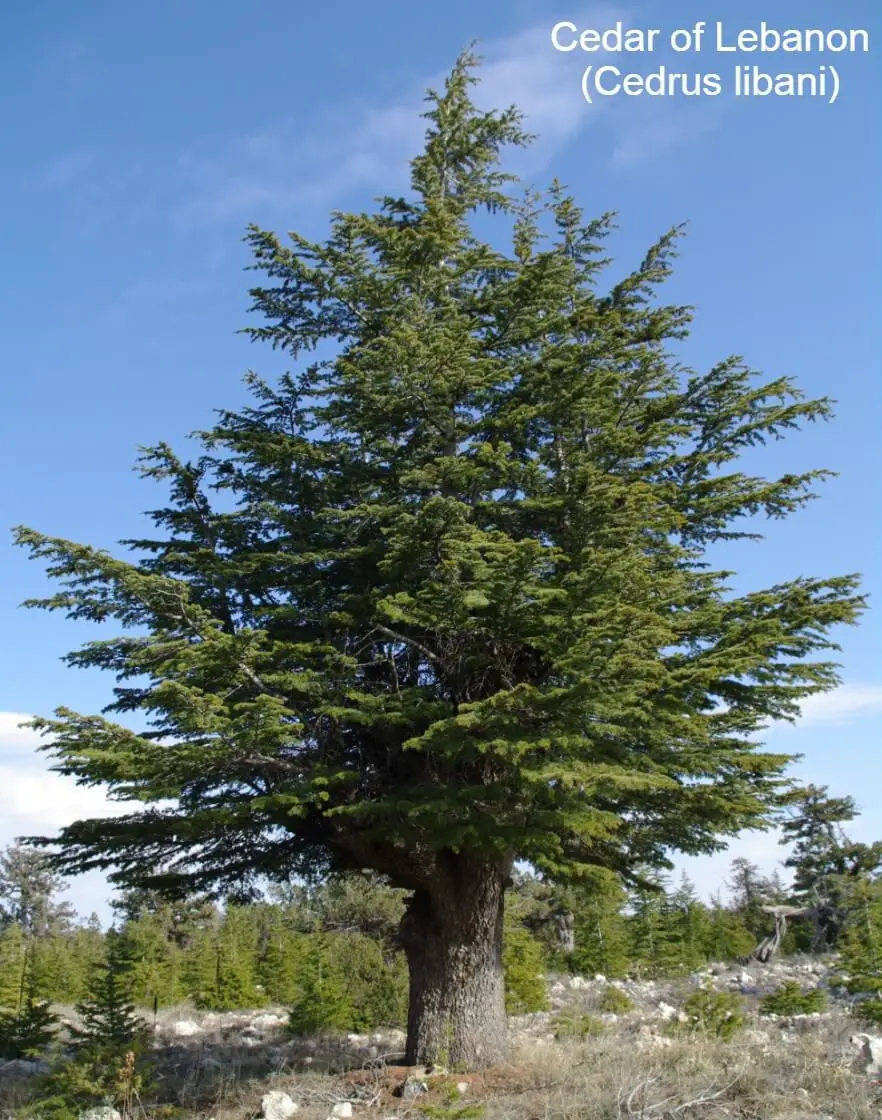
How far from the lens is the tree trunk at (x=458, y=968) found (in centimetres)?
1002

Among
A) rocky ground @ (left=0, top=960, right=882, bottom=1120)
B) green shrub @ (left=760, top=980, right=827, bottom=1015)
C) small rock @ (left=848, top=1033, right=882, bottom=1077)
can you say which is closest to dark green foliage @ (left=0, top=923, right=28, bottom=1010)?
rocky ground @ (left=0, top=960, right=882, bottom=1120)

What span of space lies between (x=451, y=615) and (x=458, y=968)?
13.8 ft

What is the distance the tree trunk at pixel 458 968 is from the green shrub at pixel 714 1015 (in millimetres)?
2406

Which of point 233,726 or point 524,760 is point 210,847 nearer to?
point 233,726

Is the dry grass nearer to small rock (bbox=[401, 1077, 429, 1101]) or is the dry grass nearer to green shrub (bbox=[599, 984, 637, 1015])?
small rock (bbox=[401, 1077, 429, 1101])

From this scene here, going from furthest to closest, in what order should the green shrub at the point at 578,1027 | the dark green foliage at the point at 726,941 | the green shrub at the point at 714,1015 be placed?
the dark green foliage at the point at 726,941 < the green shrub at the point at 578,1027 < the green shrub at the point at 714,1015

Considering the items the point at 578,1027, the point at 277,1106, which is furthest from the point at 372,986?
the point at 277,1106

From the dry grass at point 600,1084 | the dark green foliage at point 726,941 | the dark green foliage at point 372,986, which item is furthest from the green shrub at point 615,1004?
the dark green foliage at point 726,941

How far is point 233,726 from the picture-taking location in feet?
27.5

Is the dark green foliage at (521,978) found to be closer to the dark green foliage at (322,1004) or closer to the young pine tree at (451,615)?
the dark green foliage at (322,1004)

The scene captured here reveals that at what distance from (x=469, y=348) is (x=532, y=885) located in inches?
929

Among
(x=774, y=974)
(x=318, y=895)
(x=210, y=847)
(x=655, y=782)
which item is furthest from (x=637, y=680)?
(x=318, y=895)

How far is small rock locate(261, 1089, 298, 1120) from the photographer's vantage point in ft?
27.5

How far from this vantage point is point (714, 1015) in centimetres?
1127
